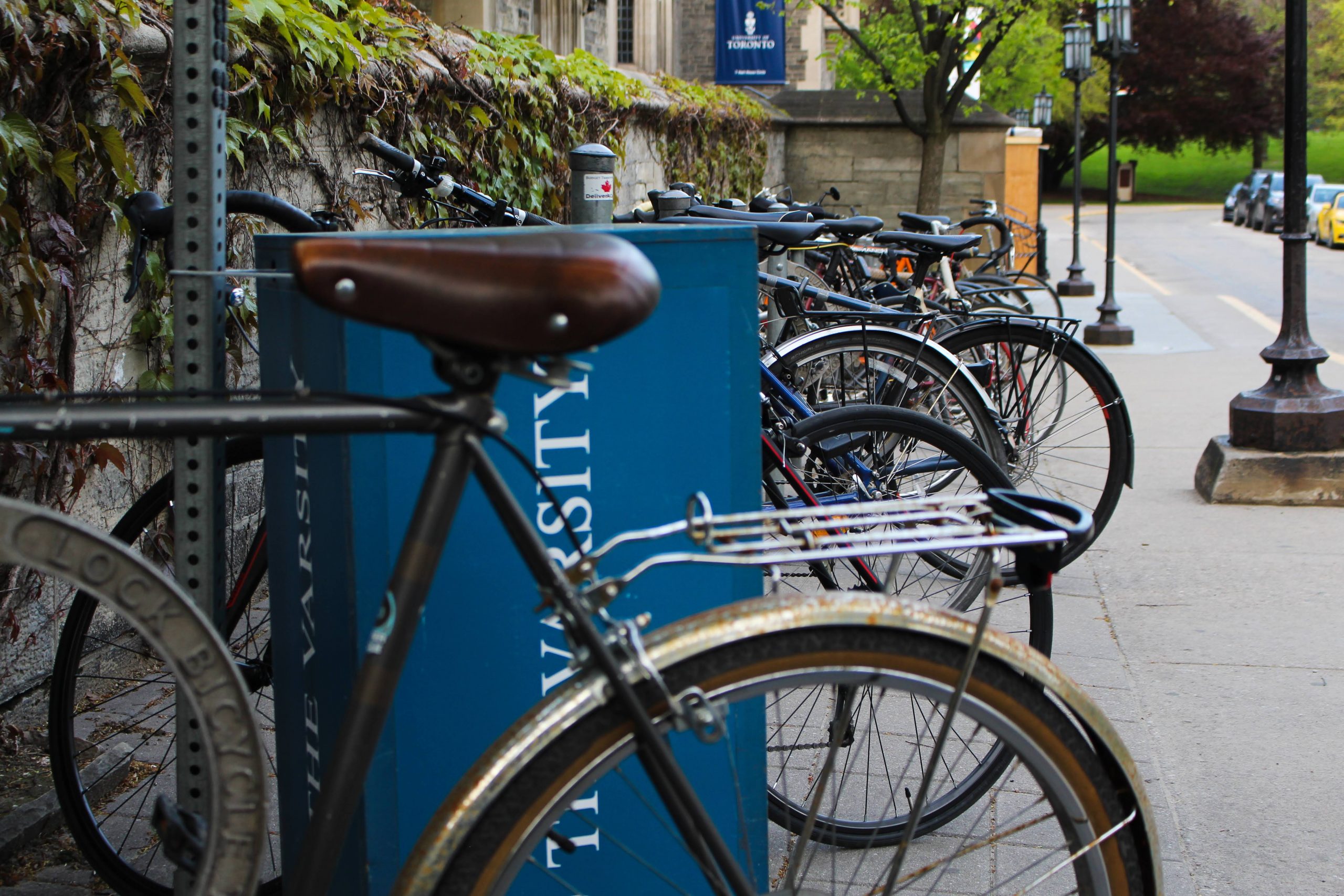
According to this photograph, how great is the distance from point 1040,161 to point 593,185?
2867 cm

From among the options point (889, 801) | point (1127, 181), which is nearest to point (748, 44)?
point (889, 801)

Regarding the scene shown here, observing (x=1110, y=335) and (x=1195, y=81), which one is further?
(x=1195, y=81)

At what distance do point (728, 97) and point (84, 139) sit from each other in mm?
12666

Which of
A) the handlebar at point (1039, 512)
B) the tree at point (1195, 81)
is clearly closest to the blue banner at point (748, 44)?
the handlebar at point (1039, 512)

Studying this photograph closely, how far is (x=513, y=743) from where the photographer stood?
54.5 inches

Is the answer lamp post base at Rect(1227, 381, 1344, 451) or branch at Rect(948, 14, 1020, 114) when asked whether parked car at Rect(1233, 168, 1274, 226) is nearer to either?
branch at Rect(948, 14, 1020, 114)

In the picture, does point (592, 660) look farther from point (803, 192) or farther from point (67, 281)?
point (803, 192)

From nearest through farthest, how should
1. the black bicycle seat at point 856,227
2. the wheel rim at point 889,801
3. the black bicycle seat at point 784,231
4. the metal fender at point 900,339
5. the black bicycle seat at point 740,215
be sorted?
the wheel rim at point 889,801, the black bicycle seat at point 784,231, the metal fender at point 900,339, the black bicycle seat at point 740,215, the black bicycle seat at point 856,227

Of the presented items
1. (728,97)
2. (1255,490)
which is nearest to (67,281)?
(1255,490)

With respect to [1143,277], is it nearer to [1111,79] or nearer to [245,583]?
[1111,79]

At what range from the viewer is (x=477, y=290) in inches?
52.8

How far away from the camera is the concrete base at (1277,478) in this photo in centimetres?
577

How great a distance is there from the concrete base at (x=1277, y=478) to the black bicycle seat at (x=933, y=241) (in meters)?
1.53

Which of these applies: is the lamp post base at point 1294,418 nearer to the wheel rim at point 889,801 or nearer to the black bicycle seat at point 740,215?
the black bicycle seat at point 740,215
